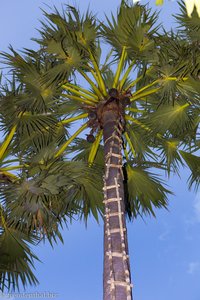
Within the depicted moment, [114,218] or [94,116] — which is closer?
[114,218]

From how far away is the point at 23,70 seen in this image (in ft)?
23.2

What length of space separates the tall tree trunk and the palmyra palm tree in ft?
0.07

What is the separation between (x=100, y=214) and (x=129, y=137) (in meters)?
1.48

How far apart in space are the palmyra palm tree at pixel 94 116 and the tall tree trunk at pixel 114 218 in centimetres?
2

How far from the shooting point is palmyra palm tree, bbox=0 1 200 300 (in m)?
6.44

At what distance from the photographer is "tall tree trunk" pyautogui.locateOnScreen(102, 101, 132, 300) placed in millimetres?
4695

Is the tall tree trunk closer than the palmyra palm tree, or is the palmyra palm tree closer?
the tall tree trunk

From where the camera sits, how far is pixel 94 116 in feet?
23.3

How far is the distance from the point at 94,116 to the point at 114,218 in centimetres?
219

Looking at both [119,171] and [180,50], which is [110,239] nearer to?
[119,171]

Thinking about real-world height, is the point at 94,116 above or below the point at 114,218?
above

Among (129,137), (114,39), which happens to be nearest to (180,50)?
(114,39)

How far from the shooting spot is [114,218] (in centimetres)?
539

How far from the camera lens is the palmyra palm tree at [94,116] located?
254 inches
